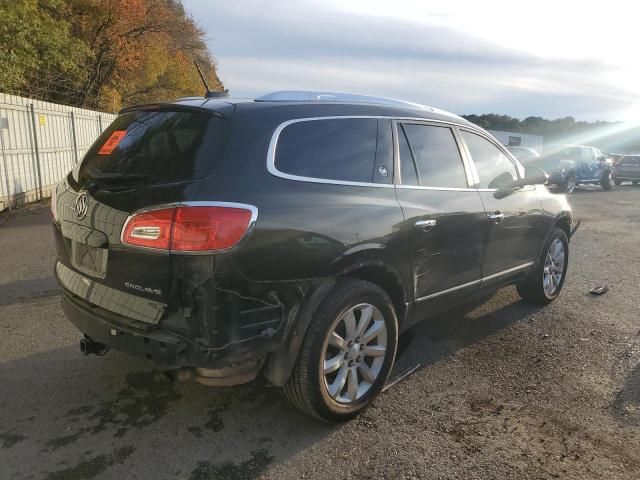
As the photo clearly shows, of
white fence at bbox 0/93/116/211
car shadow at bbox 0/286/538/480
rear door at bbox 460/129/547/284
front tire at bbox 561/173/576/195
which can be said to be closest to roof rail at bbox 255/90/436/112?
rear door at bbox 460/129/547/284

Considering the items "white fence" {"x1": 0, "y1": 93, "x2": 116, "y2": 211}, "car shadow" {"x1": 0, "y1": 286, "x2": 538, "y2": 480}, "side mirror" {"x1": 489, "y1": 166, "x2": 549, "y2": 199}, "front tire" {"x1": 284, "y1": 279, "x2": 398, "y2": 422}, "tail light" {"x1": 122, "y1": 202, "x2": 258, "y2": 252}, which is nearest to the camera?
"tail light" {"x1": 122, "y1": 202, "x2": 258, "y2": 252}

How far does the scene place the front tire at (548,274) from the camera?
4934 millimetres

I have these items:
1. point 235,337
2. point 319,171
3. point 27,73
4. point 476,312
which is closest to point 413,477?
point 235,337

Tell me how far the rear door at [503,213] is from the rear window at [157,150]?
86.8 inches

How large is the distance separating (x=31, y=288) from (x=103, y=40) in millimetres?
31229

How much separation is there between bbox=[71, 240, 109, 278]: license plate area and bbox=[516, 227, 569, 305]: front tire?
378 centimetres

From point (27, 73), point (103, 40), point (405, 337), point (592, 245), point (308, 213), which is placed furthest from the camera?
point (103, 40)

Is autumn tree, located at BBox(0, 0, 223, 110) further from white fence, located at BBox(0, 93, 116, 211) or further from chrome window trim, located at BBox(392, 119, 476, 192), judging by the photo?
chrome window trim, located at BBox(392, 119, 476, 192)

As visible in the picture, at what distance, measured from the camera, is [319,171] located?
287 cm

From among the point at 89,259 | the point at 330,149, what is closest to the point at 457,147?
the point at 330,149

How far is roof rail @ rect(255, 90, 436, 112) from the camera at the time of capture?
3.12 m

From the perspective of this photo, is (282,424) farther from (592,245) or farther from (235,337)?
(592,245)

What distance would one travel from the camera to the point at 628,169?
75.2 feet

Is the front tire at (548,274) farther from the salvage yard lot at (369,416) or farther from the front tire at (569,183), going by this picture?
the front tire at (569,183)
